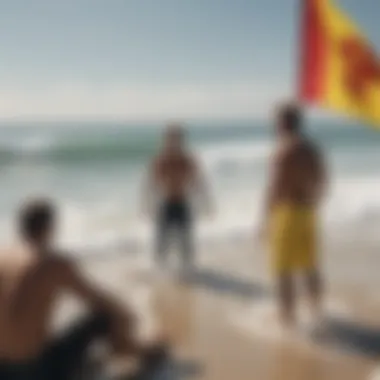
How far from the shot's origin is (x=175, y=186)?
602 cm

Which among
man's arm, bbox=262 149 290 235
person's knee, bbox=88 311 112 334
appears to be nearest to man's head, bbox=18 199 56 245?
person's knee, bbox=88 311 112 334

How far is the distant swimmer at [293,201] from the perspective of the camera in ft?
13.9

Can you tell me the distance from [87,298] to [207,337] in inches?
62.3

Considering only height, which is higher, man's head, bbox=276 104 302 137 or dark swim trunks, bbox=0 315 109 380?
man's head, bbox=276 104 302 137

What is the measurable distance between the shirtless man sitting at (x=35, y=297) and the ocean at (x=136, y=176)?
178 inches

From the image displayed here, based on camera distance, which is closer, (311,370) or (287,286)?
(311,370)

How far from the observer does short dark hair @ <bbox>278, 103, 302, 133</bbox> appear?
13.4 ft

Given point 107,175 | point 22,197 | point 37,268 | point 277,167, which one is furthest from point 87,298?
point 107,175

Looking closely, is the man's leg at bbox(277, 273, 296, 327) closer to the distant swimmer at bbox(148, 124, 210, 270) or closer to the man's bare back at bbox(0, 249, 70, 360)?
the distant swimmer at bbox(148, 124, 210, 270)

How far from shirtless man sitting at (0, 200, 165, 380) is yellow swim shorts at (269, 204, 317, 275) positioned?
1.63 meters

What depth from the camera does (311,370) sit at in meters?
3.77

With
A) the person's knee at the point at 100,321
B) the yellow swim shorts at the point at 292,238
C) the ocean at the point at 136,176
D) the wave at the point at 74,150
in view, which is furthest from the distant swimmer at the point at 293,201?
the wave at the point at 74,150

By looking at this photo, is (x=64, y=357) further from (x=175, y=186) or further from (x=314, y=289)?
(x=175, y=186)

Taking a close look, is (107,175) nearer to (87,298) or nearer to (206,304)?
(206,304)
